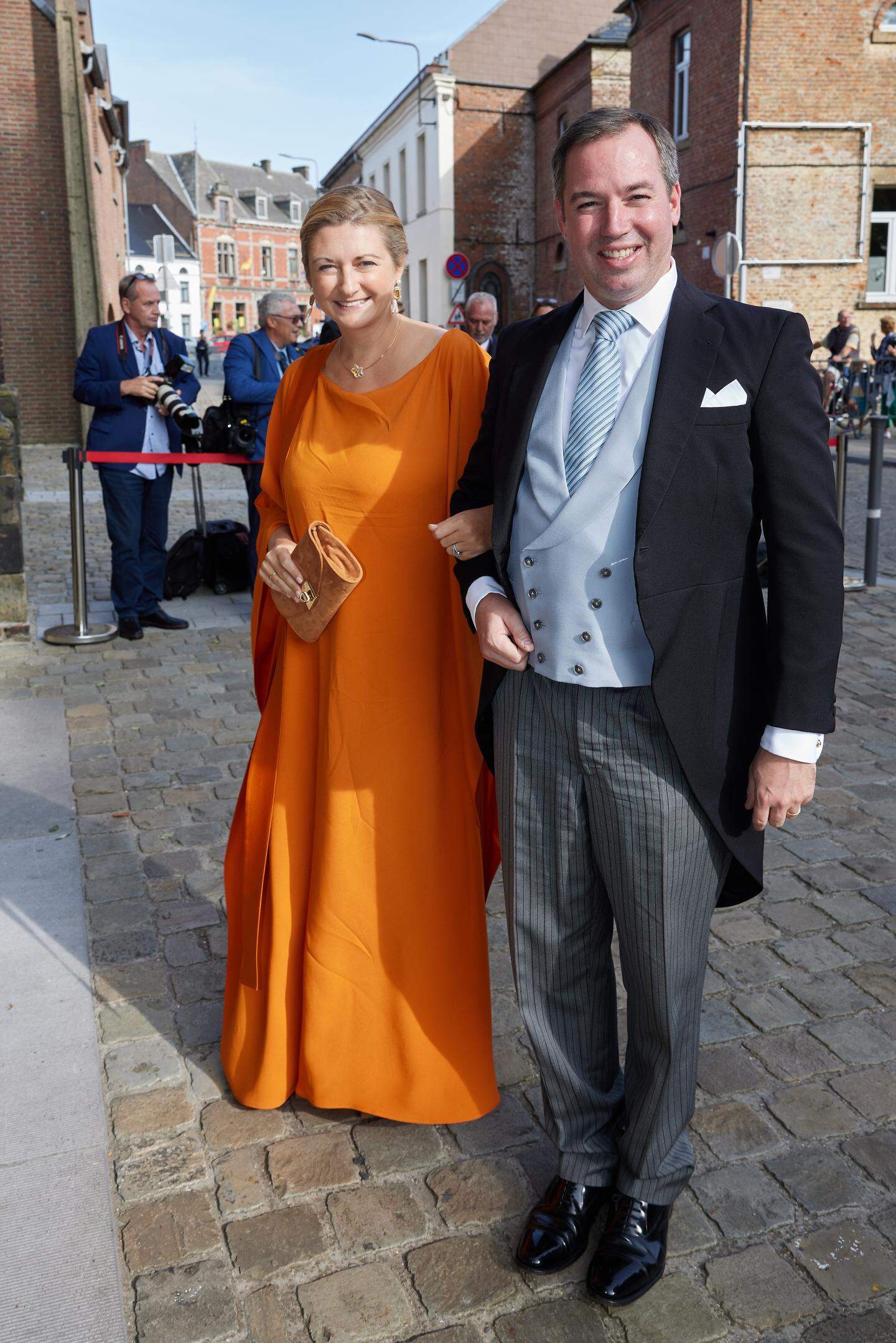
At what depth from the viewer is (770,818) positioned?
7.04ft

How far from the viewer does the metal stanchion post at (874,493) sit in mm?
8148

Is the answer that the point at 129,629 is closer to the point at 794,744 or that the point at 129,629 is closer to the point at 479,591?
the point at 479,591

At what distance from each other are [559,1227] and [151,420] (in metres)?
6.29

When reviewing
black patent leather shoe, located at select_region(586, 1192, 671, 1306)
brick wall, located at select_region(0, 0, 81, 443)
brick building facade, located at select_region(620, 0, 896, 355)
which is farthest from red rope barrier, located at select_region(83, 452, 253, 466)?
brick building facade, located at select_region(620, 0, 896, 355)

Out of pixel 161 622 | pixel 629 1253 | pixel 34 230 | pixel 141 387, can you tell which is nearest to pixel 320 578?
pixel 629 1253

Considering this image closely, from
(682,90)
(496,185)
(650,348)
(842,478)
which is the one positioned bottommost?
(842,478)

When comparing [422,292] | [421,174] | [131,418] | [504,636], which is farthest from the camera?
[422,292]

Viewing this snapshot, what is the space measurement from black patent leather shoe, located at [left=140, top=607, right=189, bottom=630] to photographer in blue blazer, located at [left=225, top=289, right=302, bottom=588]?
3.15 feet

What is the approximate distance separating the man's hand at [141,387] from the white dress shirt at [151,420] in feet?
0.39

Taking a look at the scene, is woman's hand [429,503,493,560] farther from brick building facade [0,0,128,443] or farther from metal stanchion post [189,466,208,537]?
brick building facade [0,0,128,443]

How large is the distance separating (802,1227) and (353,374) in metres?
2.05

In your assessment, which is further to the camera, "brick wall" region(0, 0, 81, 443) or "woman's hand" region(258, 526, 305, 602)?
"brick wall" region(0, 0, 81, 443)

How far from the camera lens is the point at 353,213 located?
7.97 feet

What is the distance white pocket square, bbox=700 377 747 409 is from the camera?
6.38 ft
